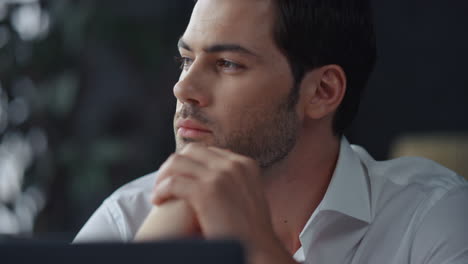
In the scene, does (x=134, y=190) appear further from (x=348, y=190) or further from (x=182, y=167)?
(x=182, y=167)

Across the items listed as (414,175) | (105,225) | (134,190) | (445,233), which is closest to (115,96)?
(134,190)

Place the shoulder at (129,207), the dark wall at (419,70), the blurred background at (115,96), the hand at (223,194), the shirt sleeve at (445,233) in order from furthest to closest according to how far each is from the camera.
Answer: the dark wall at (419,70), the blurred background at (115,96), the shoulder at (129,207), the shirt sleeve at (445,233), the hand at (223,194)

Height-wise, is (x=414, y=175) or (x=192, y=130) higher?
(x=192, y=130)

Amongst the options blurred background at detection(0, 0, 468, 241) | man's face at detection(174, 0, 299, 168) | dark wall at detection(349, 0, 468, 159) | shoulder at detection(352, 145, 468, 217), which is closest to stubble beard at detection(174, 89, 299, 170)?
man's face at detection(174, 0, 299, 168)

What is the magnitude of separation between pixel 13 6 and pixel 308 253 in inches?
78.0

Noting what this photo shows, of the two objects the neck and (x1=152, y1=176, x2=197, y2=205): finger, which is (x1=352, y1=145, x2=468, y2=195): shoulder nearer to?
the neck

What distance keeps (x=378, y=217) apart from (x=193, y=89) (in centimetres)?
52

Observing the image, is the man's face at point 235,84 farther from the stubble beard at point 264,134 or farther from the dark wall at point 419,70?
the dark wall at point 419,70

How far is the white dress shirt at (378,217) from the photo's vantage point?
1200mm

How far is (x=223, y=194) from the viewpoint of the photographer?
76cm

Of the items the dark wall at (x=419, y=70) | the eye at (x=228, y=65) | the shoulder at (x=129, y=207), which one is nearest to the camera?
the eye at (x=228, y=65)

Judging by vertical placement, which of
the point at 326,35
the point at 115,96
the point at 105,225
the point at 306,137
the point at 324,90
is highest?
the point at 326,35

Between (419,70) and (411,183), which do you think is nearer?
(411,183)

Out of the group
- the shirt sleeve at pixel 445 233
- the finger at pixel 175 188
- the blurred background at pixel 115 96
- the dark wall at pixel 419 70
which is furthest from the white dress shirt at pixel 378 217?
the dark wall at pixel 419 70
